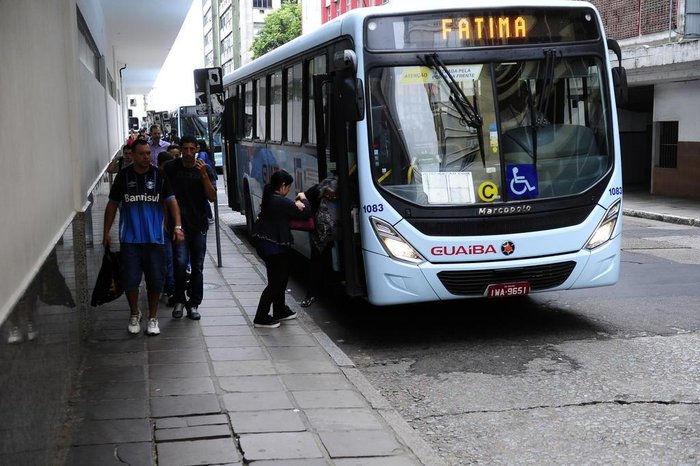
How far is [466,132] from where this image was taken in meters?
8.16

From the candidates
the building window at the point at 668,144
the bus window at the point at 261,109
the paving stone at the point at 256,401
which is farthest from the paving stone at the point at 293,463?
the building window at the point at 668,144

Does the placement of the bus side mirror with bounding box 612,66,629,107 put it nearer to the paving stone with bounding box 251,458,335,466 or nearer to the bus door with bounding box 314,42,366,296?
the bus door with bounding box 314,42,366,296

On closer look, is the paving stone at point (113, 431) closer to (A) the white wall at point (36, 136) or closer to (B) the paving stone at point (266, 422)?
(B) the paving stone at point (266, 422)

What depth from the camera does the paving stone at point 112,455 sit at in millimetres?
5148

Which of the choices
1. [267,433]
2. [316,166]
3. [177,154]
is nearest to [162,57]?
[177,154]

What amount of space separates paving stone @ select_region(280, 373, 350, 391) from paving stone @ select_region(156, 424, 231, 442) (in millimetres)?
1071

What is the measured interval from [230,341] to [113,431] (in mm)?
2650

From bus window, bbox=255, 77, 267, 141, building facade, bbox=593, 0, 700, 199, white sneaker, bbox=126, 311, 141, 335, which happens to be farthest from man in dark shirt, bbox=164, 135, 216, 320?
building facade, bbox=593, 0, 700, 199

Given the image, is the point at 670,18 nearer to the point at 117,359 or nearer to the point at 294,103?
the point at 294,103

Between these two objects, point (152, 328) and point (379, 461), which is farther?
point (152, 328)

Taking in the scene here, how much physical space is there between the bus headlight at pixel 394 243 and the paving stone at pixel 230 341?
147 cm

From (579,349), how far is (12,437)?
217 inches

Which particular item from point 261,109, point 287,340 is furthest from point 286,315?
point 261,109

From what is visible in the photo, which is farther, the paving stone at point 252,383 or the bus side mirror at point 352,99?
the bus side mirror at point 352,99
